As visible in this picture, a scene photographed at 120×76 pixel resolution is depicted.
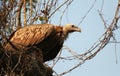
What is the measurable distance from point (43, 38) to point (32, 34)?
39 cm

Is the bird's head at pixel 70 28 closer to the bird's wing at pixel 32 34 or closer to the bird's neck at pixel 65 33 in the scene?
the bird's neck at pixel 65 33

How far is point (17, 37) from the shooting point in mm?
10570

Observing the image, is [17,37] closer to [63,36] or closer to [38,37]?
[38,37]

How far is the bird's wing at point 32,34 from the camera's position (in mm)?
10453

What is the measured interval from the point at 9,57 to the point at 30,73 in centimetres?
66

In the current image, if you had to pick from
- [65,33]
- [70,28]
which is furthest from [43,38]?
[70,28]

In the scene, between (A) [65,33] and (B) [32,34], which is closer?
(B) [32,34]

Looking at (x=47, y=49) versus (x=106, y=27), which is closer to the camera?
(x=106, y=27)

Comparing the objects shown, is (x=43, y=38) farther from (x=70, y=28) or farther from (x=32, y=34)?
(x=70, y=28)

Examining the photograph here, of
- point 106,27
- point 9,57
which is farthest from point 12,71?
point 106,27

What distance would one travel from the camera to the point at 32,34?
1079 centimetres

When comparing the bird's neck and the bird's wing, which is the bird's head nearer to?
the bird's neck

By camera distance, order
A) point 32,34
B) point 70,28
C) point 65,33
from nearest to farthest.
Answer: point 32,34, point 65,33, point 70,28

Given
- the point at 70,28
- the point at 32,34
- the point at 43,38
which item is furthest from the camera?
the point at 70,28
